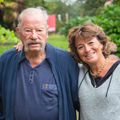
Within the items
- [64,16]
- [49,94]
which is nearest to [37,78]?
[49,94]

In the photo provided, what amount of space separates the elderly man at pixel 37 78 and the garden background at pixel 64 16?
2.62ft

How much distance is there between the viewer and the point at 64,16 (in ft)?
222

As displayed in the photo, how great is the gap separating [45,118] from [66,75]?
456mm

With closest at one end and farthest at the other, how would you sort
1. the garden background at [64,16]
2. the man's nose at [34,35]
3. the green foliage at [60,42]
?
the man's nose at [34,35] < the garden background at [64,16] < the green foliage at [60,42]

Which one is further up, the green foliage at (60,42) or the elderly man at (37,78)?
the elderly man at (37,78)

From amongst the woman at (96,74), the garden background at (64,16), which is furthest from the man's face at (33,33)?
the garden background at (64,16)

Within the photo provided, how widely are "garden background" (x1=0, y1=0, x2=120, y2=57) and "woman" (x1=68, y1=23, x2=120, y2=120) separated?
0.86 m

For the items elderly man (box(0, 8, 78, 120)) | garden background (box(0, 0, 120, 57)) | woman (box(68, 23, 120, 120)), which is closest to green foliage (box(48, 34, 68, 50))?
garden background (box(0, 0, 120, 57))

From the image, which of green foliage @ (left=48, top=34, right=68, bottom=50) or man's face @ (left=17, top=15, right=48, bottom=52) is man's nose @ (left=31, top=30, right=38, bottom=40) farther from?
green foliage @ (left=48, top=34, right=68, bottom=50)

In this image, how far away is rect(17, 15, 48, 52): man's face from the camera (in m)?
4.10

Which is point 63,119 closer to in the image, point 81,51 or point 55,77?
point 55,77

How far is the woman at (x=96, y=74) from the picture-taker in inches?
156

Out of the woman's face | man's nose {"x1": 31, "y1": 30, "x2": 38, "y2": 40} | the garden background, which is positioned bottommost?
the garden background

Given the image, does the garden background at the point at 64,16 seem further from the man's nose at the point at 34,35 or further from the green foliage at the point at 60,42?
the man's nose at the point at 34,35
